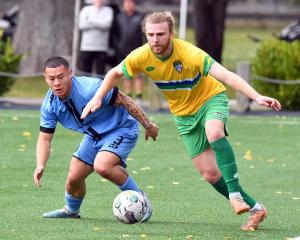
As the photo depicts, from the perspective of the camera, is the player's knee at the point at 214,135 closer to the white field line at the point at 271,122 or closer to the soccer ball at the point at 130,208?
the soccer ball at the point at 130,208

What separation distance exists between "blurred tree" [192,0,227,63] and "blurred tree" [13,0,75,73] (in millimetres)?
3207

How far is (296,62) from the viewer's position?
64.3 ft

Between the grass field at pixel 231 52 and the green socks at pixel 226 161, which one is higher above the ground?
the green socks at pixel 226 161

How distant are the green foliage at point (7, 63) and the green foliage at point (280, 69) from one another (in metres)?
4.31

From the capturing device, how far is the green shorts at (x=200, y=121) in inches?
344

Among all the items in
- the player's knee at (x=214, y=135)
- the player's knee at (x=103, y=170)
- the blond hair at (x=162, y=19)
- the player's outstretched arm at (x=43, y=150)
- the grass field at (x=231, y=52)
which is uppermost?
the blond hair at (x=162, y=19)

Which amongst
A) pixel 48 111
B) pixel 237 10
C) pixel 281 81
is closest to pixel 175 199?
pixel 48 111

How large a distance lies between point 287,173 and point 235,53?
23.6 m

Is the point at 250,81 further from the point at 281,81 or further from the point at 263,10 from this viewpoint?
the point at 263,10

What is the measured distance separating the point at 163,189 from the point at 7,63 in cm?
973

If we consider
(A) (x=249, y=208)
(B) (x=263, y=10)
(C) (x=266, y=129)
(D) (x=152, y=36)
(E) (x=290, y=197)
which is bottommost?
(B) (x=263, y=10)

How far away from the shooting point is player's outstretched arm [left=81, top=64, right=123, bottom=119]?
8.41m

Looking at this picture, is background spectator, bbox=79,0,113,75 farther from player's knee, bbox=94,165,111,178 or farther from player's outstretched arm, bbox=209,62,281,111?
player's outstretched arm, bbox=209,62,281,111

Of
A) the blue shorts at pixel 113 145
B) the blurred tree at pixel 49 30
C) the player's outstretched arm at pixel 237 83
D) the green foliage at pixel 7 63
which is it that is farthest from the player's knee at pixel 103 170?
the blurred tree at pixel 49 30
